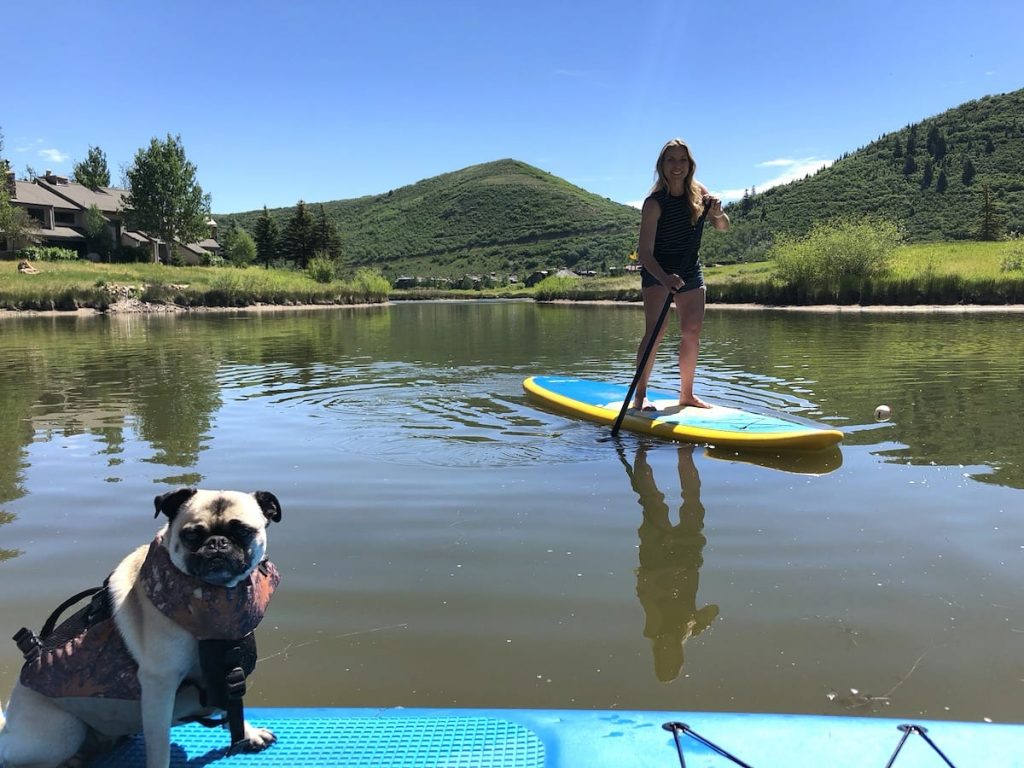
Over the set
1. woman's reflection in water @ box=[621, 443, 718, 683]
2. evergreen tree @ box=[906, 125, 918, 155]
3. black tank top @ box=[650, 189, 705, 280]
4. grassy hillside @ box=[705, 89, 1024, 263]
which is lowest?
woman's reflection in water @ box=[621, 443, 718, 683]

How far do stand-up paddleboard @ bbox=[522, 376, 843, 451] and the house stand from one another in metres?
62.6

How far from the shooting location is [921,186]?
82.5 m

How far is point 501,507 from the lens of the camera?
16.3 ft

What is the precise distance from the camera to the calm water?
2840 millimetres

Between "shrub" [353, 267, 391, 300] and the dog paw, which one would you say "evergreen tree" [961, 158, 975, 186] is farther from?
the dog paw

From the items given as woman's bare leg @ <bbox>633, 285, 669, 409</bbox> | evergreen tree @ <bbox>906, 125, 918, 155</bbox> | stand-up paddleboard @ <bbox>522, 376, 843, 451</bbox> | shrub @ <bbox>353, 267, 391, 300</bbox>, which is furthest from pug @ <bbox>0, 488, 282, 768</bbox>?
evergreen tree @ <bbox>906, 125, 918, 155</bbox>

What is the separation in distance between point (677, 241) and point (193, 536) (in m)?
6.29

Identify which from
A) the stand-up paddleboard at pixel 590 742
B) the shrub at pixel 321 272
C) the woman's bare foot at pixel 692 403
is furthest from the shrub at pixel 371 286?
the stand-up paddleboard at pixel 590 742

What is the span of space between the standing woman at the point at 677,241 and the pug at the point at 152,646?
570cm

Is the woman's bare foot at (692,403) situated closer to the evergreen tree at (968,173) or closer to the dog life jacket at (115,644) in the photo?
the dog life jacket at (115,644)

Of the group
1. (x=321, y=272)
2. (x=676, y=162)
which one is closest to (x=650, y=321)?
(x=676, y=162)

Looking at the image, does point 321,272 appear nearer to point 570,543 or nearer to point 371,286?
point 371,286

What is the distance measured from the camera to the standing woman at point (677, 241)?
23.2 ft

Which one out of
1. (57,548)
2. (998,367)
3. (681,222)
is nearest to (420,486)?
(57,548)
